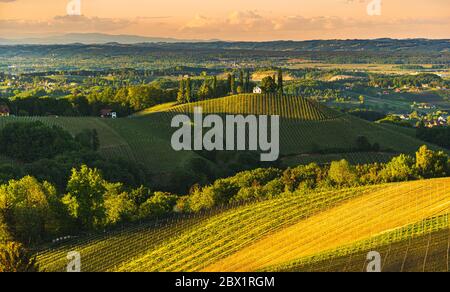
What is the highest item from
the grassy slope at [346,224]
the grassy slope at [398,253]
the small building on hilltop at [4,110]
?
the grassy slope at [398,253]

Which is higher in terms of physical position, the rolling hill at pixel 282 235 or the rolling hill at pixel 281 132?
the rolling hill at pixel 282 235

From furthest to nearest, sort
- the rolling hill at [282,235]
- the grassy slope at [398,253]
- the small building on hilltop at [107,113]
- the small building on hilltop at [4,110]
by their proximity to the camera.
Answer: the small building on hilltop at [107,113] → the small building on hilltop at [4,110] → the rolling hill at [282,235] → the grassy slope at [398,253]

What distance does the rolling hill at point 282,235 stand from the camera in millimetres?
25016

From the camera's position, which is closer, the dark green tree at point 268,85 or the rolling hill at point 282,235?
the rolling hill at point 282,235

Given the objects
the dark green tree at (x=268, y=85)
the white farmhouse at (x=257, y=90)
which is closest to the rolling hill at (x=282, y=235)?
the dark green tree at (x=268, y=85)

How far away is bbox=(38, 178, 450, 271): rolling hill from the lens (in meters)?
25.0

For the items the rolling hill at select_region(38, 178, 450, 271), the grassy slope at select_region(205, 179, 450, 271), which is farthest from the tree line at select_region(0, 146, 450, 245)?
the grassy slope at select_region(205, 179, 450, 271)

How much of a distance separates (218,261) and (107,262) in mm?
5989

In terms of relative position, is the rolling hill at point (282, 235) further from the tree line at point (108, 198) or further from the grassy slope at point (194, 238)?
the tree line at point (108, 198)

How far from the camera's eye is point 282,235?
30.3m

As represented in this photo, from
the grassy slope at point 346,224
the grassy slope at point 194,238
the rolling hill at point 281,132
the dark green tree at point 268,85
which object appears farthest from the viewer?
the dark green tree at point 268,85

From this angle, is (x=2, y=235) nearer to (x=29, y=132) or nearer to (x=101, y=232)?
(x=101, y=232)

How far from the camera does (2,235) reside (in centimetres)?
3391

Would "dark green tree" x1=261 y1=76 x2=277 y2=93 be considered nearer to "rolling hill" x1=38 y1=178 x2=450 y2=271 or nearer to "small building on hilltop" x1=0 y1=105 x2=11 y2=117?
"small building on hilltop" x1=0 y1=105 x2=11 y2=117
